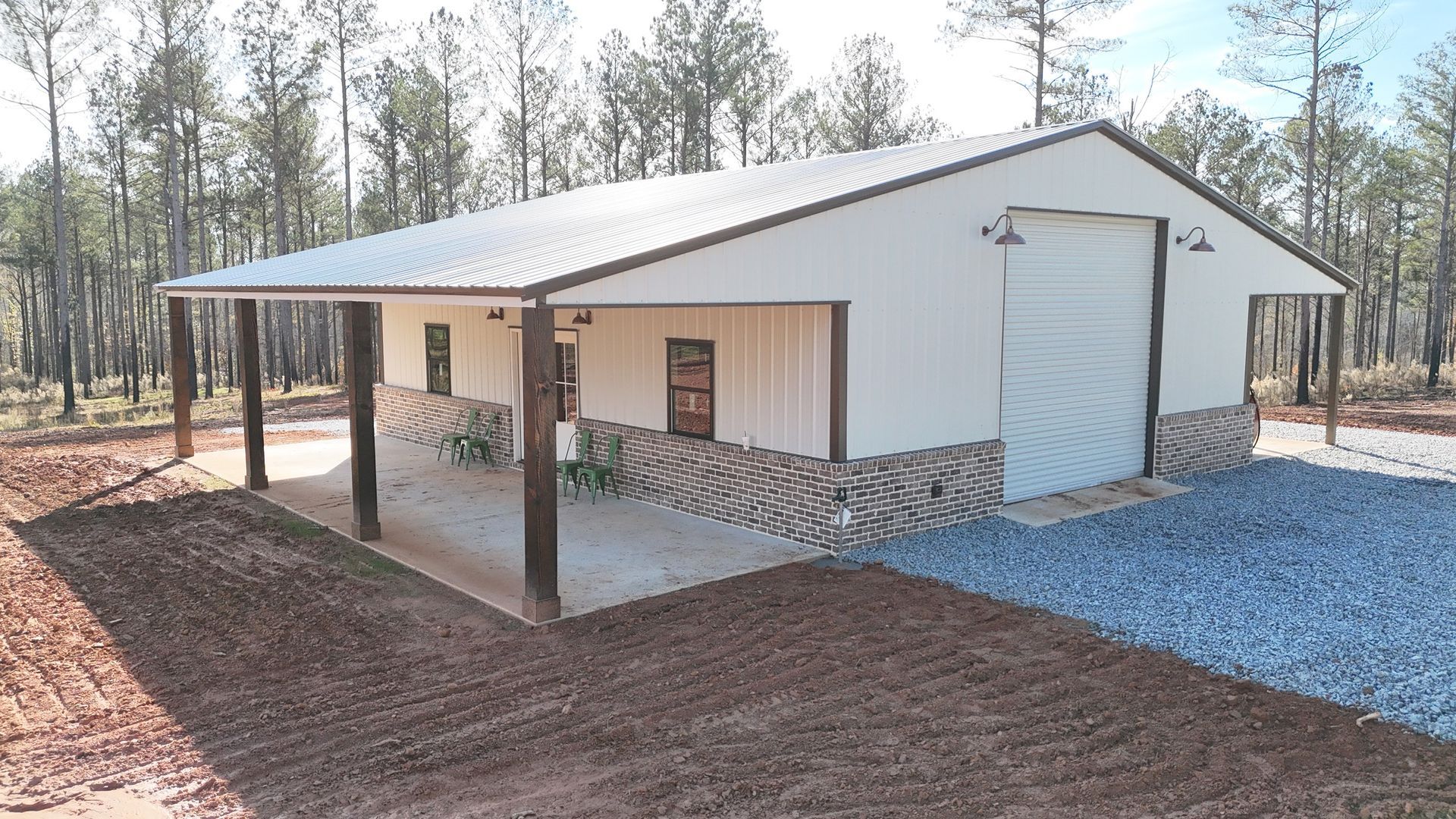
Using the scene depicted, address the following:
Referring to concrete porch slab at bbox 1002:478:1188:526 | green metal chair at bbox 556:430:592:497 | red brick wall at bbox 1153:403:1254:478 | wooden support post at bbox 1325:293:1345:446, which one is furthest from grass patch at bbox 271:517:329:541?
wooden support post at bbox 1325:293:1345:446

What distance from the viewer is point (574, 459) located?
11.7 m

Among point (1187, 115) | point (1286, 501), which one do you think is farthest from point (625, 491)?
point (1187, 115)

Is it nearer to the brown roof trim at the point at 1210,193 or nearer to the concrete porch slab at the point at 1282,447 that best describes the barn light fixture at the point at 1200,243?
the brown roof trim at the point at 1210,193

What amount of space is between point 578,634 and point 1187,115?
23.4 meters

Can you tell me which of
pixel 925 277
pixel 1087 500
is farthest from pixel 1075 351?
pixel 925 277

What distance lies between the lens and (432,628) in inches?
261

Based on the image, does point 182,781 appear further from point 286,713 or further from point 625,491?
point 625,491

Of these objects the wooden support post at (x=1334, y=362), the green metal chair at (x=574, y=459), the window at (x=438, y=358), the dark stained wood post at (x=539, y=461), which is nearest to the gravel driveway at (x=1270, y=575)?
the wooden support post at (x=1334, y=362)

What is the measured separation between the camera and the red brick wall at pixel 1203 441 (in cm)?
1169

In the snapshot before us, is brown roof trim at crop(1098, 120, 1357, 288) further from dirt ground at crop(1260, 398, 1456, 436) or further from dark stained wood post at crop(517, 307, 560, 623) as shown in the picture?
dark stained wood post at crop(517, 307, 560, 623)

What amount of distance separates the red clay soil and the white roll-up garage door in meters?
3.34

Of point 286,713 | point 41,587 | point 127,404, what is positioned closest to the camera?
point 286,713

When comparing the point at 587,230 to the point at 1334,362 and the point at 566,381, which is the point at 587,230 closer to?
the point at 566,381

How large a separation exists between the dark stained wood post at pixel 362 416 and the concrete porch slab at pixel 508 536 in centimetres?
28
